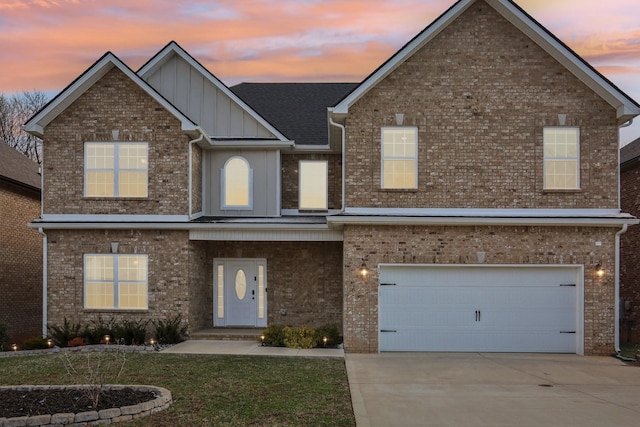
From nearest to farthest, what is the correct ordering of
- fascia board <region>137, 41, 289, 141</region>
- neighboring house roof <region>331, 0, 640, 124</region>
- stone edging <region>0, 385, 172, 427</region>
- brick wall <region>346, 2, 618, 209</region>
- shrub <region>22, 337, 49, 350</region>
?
stone edging <region>0, 385, 172, 427</region> < neighboring house roof <region>331, 0, 640, 124</region> < brick wall <region>346, 2, 618, 209</region> < shrub <region>22, 337, 49, 350</region> < fascia board <region>137, 41, 289, 141</region>

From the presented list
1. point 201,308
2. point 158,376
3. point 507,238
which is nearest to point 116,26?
point 201,308

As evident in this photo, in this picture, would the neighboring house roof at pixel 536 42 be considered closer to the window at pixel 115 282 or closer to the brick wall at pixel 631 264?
the brick wall at pixel 631 264

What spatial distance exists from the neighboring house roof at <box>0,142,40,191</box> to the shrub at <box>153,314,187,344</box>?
8647 millimetres

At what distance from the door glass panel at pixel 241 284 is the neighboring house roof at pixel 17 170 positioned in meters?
8.97

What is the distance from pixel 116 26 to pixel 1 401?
531 inches

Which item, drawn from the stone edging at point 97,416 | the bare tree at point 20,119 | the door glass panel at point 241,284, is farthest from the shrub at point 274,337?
the bare tree at point 20,119

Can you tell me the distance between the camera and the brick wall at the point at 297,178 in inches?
677

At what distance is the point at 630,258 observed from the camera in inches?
712

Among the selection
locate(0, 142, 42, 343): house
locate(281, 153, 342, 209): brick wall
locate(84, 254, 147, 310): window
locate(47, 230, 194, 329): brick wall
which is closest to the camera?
locate(47, 230, 194, 329): brick wall

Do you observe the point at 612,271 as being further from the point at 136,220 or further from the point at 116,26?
the point at 116,26

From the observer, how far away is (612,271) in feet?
44.7

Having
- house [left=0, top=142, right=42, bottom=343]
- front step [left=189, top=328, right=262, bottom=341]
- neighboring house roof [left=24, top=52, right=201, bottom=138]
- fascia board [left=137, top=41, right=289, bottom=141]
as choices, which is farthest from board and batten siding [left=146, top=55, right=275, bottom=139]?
house [left=0, top=142, right=42, bottom=343]

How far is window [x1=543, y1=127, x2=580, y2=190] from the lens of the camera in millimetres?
13805

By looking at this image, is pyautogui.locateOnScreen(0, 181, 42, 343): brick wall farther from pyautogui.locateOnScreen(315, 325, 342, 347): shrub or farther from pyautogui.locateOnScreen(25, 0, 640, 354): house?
pyautogui.locateOnScreen(315, 325, 342, 347): shrub
